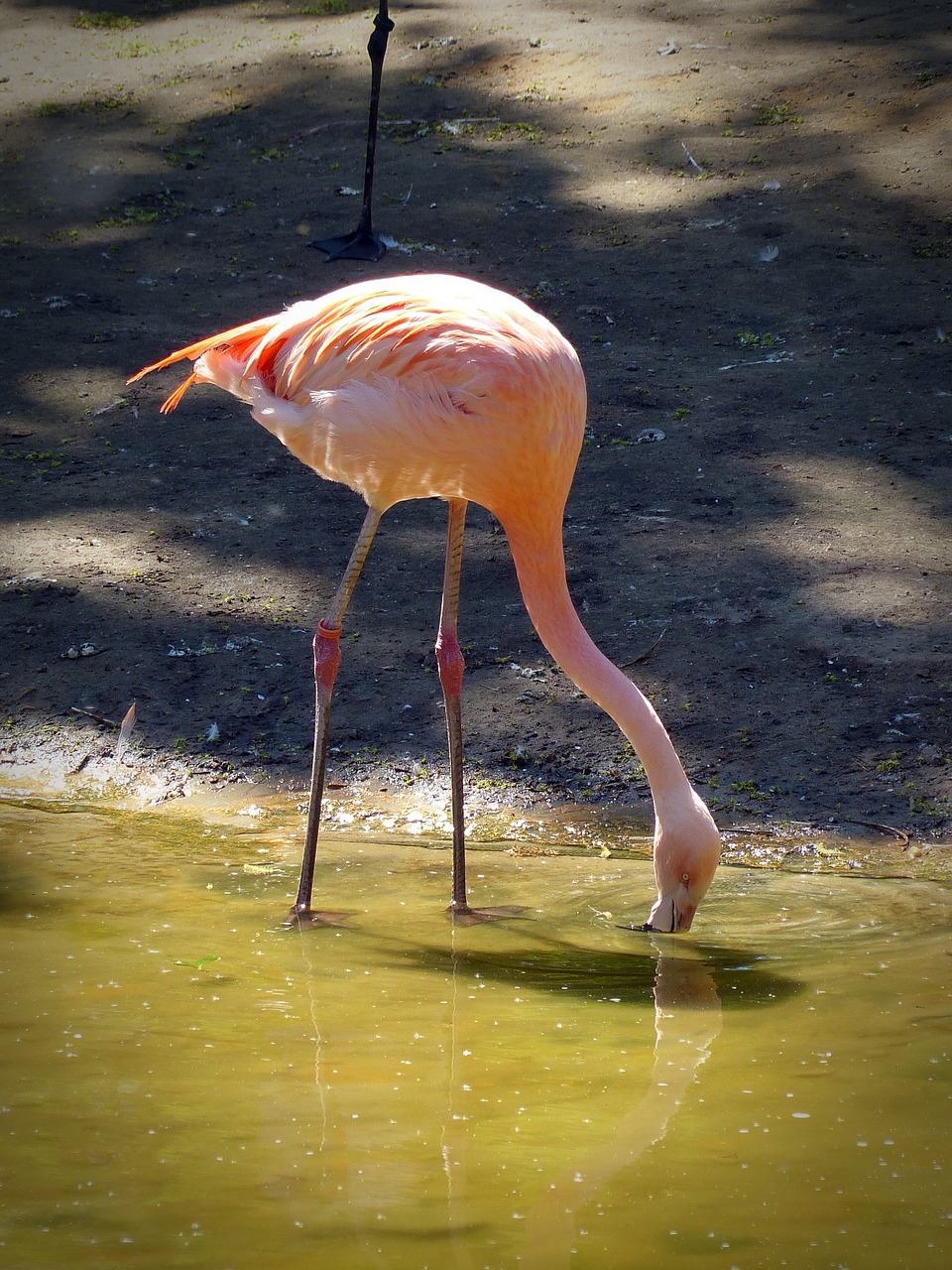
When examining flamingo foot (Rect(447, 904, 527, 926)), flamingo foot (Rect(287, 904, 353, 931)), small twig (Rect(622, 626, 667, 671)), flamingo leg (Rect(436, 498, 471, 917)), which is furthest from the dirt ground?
flamingo foot (Rect(287, 904, 353, 931))

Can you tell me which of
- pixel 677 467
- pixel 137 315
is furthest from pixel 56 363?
pixel 677 467

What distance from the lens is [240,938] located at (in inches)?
135

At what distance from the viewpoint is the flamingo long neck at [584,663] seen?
3.34 meters

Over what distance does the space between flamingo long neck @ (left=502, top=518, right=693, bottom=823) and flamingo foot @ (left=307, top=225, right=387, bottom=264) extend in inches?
187

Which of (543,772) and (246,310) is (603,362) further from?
(543,772)

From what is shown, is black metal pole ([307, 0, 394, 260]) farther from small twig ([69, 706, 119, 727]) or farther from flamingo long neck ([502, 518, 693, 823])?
flamingo long neck ([502, 518, 693, 823])

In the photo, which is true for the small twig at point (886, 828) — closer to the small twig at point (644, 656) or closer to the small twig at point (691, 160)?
the small twig at point (644, 656)

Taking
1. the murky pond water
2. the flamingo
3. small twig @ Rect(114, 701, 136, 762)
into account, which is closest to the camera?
the murky pond water

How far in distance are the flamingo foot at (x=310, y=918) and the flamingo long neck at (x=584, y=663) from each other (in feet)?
2.83

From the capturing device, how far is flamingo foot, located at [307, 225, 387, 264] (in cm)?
792

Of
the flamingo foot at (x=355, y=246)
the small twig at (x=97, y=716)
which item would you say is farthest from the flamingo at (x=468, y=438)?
the flamingo foot at (x=355, y=246)

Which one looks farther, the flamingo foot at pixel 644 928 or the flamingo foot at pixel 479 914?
the flamingo foot at pixel 479 914

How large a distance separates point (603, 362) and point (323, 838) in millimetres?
3607

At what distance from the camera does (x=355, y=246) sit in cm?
798
